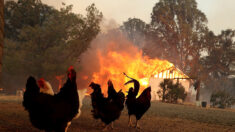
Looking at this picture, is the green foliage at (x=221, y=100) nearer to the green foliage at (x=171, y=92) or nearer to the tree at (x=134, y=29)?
the green foliage at (x=171, y=92)

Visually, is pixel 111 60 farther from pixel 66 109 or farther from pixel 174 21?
pixel 66 109

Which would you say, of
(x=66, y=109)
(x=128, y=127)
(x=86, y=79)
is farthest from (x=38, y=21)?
(x=66, y=109)

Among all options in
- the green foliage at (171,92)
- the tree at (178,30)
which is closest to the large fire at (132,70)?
the green foliage at (171,92)

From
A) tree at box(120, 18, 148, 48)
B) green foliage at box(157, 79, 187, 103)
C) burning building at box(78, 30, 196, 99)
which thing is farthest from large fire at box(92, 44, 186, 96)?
tree at box(120, 18, 148, 48)

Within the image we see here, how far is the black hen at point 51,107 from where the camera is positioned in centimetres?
548

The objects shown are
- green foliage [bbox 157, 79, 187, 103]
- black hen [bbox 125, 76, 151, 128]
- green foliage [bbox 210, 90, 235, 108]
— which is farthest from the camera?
green foliage [bbox 210, 90, 235, 108]

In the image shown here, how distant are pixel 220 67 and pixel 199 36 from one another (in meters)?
9.33

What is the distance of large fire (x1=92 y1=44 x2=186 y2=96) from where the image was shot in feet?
132

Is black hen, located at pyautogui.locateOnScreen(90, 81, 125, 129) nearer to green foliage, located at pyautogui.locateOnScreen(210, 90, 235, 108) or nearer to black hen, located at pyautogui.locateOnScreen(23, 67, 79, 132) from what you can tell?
black hen, located at pyautogui.locateOnScreen(23, 67, 79, 132)

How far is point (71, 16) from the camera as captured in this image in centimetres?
3388

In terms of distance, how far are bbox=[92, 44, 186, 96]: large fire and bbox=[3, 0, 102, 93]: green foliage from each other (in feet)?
26.1

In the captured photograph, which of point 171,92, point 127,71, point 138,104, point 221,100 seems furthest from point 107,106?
point 221,100

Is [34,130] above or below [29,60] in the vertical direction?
below

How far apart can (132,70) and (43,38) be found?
15.7 m
